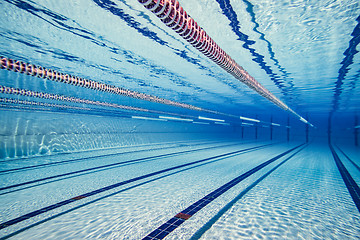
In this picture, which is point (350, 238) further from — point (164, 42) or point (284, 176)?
point (164, 42)

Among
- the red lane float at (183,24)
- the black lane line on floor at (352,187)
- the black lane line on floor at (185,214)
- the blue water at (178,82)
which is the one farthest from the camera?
the black lane line on floor at (352,187)

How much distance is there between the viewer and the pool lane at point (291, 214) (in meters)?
2.58

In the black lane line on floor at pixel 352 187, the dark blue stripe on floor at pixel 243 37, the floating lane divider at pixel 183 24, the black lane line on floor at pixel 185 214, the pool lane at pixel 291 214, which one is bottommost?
the black lane line on floor at pixel 185 214

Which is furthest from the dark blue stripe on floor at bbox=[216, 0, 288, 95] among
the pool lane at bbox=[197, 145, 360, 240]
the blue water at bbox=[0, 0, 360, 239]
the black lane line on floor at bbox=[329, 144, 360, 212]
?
the black lane line on floor at bbox=[329, 144, 360, 212]

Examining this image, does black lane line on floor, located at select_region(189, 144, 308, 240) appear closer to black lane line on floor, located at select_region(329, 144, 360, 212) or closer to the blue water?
the blue water

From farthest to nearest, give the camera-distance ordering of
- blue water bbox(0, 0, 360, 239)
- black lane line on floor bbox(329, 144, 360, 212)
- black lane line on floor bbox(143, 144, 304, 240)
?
black lane line on floor bbox(329, 144, 360, 212) → blue water bbox(0, 0, 360, 239) → black lane line on floor bbox(143, 144, 304, 240)

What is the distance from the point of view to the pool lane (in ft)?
8.47

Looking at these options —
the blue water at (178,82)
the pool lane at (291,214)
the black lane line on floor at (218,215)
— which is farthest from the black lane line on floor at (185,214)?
the pool lane at (291,214)

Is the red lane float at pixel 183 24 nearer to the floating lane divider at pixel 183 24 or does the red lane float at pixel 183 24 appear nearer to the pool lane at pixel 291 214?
the floating lane divider at pixel 183 24

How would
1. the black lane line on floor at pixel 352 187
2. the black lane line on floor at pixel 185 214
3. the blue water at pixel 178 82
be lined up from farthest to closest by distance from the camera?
the black lane line on floor at pixel 352 187
the blue water at pixel 178 82
the black lane line on floor at pixel 185 214

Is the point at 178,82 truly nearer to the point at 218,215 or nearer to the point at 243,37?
the point at 243,37

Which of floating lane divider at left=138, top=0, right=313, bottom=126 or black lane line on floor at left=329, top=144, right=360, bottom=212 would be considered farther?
black lane line on floor at left=329, top=144, right=360, bottom=212

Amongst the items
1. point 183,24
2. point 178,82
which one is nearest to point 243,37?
point 183,24

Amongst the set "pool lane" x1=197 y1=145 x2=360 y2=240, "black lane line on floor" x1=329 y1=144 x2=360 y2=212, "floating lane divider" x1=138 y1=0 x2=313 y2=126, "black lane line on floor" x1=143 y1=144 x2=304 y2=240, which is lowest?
"black lane line on floor" x1=143 y1=144 x2=304 y2=240
